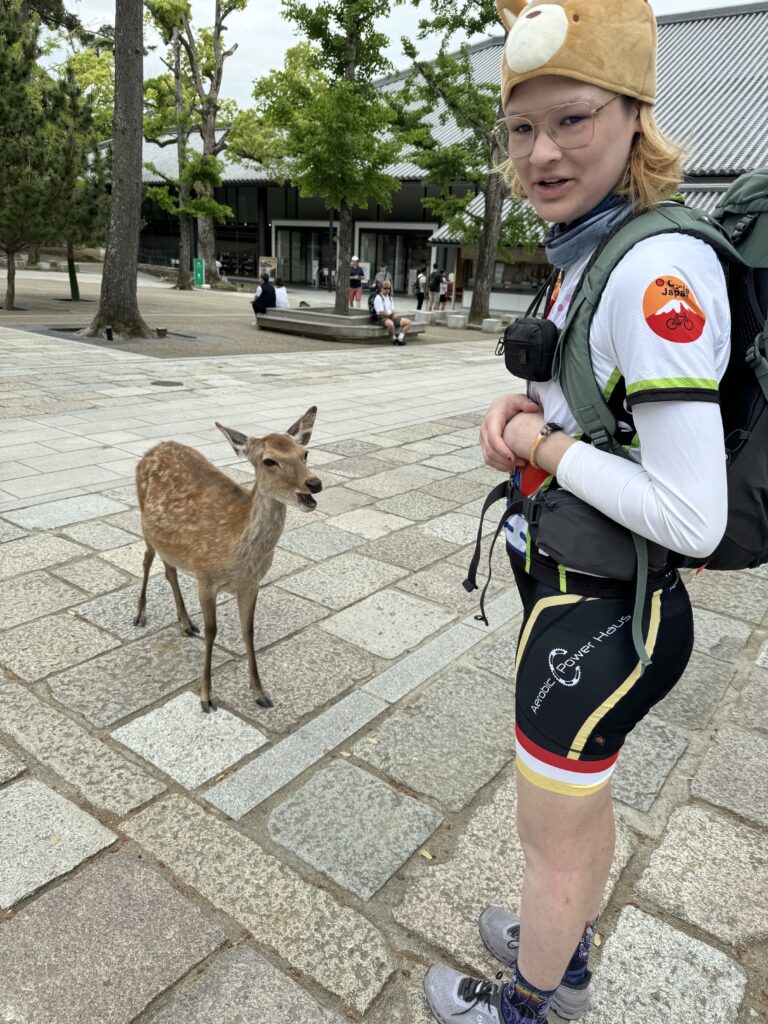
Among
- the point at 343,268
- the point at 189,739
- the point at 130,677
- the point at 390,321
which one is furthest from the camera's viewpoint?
the point at 343,268

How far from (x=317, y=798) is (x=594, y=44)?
8.04 ft

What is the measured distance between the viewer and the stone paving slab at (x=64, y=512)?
16.7 feet

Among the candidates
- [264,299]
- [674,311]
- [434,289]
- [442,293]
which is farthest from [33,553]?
[442,293]

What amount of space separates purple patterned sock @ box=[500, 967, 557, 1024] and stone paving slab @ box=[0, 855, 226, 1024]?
86 centimetres

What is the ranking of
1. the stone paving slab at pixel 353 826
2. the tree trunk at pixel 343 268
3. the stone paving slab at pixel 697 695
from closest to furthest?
1. the stone paving slab at pixel 353 826
2. the stone paving slab at pixel 697 695
3. the tree trunk at pixel 343 268

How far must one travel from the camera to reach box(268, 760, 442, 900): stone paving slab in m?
2.37

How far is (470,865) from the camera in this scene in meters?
2.42

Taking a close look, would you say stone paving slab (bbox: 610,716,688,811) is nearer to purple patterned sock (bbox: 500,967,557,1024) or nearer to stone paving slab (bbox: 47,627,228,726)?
purple patterned sock (bbox: 500,967,557,1024)

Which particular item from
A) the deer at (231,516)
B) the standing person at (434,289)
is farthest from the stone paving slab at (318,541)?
the standing person at (434,289)

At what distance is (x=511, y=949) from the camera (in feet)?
6.75

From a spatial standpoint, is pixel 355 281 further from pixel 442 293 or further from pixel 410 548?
pixel 410 548

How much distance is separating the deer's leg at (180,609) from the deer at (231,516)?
20 centimetres

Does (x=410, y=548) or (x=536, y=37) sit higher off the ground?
(x=536, y=37)

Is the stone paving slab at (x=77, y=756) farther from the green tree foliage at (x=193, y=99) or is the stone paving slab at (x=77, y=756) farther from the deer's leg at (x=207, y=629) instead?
the green tree foliage at (x=193, y=99)
